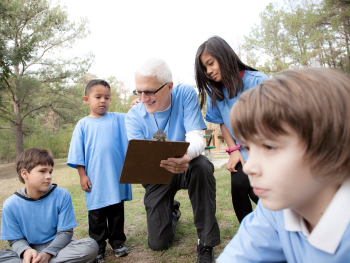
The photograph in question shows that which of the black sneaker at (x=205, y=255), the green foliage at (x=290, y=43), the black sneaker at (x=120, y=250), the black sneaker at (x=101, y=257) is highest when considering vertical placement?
the green foliage at (x=290, y=43)

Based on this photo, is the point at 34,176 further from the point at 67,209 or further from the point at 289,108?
the point at 289,108

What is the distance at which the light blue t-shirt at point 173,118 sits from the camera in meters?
2.49

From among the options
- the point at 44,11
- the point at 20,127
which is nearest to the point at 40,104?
the point at 20,127

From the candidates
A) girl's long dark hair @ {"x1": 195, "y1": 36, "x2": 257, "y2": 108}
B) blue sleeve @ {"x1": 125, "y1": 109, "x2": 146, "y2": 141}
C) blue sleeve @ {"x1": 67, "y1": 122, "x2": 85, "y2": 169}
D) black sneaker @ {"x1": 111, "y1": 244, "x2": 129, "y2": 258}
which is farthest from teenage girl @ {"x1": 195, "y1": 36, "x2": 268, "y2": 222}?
blue sleeve @ {"x1": 67, "y1": 122, "x2": 85, "y2": 169}

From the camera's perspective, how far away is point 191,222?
2959 millimetres

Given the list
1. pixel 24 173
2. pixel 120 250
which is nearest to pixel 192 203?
pixel 120 250

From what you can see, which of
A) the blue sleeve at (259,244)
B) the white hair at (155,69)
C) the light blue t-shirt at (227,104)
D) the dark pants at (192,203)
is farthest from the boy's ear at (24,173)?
the blue sleeve at (259,244)

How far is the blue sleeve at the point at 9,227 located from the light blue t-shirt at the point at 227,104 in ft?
5.43

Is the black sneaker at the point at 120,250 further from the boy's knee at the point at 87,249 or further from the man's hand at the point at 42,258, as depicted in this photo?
the man's hand at the point at 42,258

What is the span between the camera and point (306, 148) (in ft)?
2.57

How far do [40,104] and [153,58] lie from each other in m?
14.5

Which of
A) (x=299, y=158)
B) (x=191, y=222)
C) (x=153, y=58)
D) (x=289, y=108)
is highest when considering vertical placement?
(x=153, y=58)

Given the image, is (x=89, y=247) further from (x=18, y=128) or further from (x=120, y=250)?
(x=18, y=128)

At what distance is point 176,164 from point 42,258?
1.05 meters
